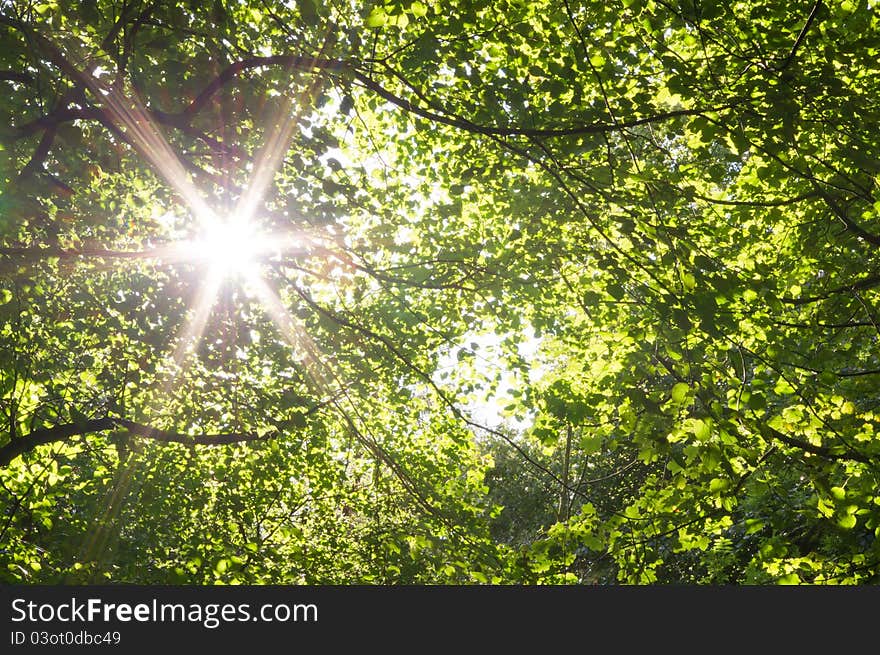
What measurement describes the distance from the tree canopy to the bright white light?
0.04 meters

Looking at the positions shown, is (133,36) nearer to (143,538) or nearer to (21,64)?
(21,64)

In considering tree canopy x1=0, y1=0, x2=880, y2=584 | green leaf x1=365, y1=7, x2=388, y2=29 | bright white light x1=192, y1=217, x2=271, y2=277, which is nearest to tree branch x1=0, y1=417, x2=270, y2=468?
tree canopy x1=0, y1=0, x2=880, y2=584

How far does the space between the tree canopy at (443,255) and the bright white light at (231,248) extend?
4cm

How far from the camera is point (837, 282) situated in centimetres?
643

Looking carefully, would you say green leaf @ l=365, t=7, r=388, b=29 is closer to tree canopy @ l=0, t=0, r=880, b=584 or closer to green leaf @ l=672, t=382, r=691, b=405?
tree canopy @ l=0, t=0, r=880, b=584

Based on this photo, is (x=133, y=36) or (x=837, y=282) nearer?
(x=133, y=36)

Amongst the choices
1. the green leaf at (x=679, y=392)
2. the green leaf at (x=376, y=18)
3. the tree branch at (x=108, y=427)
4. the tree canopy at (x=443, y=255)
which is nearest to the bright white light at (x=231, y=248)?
the tree canopy at (x=443, y=255)

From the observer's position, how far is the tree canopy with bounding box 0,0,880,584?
12.7 feet

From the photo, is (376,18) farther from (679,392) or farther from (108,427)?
(108,427)

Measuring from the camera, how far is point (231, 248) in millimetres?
5934

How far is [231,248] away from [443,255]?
2186 mm

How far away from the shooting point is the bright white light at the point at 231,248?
18.6 ft

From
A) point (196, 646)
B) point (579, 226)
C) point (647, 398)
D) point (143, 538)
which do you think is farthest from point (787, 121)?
point (143, 538)

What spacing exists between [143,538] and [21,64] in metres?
8.73
